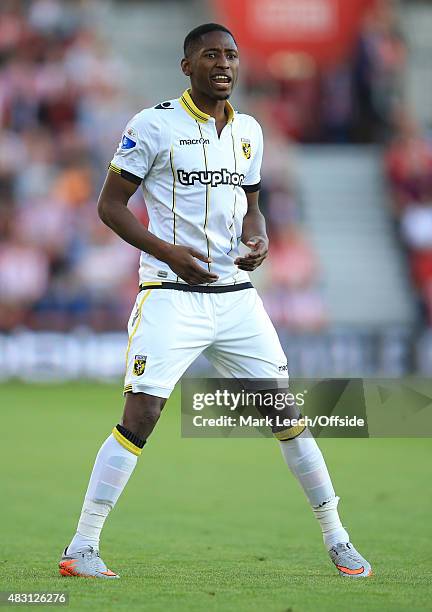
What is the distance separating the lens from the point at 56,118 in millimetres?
22312

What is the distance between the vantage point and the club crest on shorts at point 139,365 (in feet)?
21.7

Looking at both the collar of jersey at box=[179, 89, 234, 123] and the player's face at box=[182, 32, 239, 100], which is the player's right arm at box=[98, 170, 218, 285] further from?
the player's face at box=[182, 32, 239, 100]

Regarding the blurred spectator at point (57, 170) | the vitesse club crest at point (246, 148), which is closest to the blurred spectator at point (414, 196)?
the blurred spectator at point (57, 170)

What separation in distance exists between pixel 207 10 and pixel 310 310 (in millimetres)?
7691

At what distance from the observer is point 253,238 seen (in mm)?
7008

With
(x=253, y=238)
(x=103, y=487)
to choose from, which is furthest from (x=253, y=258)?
(x=103, y=487)

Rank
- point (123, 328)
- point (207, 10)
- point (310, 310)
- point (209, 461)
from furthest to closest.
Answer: point (207, 10) < point (310, 310) < point (123, 328) < point (209, 461)

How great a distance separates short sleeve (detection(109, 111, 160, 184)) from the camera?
22.0 feet

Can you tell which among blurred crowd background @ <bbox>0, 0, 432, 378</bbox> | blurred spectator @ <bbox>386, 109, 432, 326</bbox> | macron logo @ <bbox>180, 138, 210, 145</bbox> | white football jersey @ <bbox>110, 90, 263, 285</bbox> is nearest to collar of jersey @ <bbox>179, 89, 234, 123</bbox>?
white football jersey @ <bbox>110, 90, 263, 285</bbox>

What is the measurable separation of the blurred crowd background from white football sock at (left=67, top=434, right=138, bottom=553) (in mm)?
13248

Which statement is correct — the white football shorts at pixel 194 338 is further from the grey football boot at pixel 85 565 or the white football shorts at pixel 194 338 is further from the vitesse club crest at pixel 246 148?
the grey football boot at pixel 85 565

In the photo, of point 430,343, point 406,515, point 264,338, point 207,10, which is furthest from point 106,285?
point 264,338

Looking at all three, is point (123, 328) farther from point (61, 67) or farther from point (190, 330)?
point (190, 330)

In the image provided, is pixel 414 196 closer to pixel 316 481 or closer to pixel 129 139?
pixel 316 481
